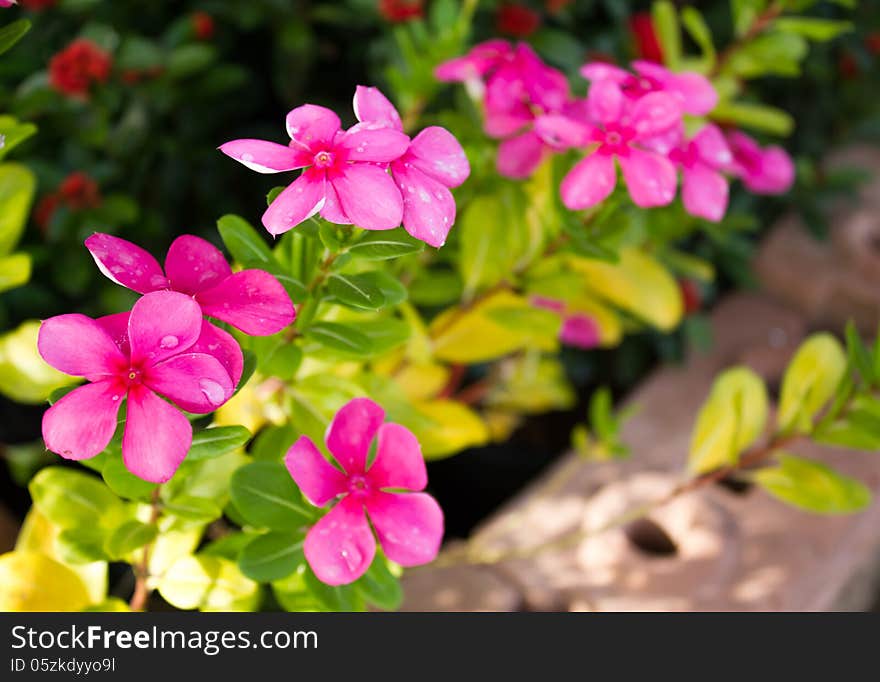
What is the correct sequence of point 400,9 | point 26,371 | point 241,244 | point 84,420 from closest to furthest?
point 84,420
point 241,244
point 26,371
point 400,9

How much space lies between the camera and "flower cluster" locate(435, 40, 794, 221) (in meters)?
0.59

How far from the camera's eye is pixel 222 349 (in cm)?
45

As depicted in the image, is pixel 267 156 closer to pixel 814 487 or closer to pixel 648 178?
pixel 648 178

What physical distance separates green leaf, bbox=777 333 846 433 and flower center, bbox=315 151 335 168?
1.65 ft

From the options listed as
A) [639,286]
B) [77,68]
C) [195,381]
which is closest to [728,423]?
[639,286]

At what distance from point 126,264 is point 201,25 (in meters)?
0.81

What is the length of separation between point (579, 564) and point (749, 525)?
256 millimetres

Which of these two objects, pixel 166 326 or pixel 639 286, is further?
pixel 639 286

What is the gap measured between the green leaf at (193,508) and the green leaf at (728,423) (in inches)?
18.5

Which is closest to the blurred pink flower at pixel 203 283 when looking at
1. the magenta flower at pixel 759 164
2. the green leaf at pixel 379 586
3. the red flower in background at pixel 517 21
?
the green leaf at pixel 379 586

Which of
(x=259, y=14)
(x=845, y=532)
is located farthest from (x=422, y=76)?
(x=845, y=532)

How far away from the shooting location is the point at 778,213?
170 cm
